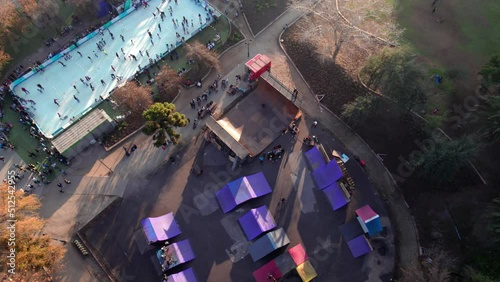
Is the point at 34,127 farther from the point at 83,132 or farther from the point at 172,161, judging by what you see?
the point at 172,161

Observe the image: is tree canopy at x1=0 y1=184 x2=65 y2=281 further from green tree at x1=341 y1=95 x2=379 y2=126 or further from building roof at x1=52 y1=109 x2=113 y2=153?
green tree at x1=341 y1=95 x2=379 y2=126

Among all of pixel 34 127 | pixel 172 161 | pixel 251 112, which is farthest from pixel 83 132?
pixel 251 112

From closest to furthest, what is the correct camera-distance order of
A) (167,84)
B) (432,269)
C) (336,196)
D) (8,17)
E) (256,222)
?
1. (432,269)
2. (256,222)
3. (336,196)
4. (167,84)
5. (8,17)

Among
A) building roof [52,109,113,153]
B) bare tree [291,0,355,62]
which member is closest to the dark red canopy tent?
bare tree [291,0,355,62]

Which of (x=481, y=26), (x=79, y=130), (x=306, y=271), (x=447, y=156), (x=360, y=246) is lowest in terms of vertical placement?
(x=360, y=246)

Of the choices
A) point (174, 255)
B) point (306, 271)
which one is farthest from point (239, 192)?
point (306, 271)

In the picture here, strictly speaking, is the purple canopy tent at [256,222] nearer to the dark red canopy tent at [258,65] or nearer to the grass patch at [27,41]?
the dark red canopy tent at [258,65]

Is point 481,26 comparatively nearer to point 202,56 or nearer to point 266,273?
point 202,56
